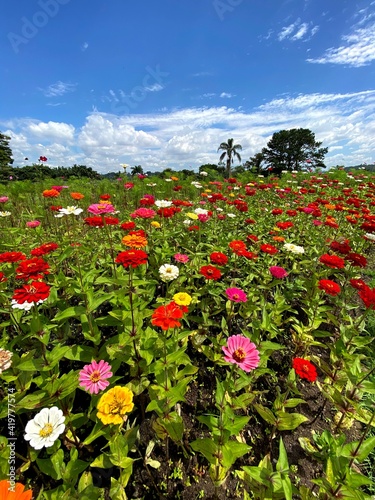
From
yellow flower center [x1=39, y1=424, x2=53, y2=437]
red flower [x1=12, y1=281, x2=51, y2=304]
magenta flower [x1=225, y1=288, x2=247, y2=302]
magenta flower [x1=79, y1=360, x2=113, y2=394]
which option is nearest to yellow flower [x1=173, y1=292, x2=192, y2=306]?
magenta flower [x1=225, y1=288, x2=247, y2=302]

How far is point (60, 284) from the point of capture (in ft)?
8.49

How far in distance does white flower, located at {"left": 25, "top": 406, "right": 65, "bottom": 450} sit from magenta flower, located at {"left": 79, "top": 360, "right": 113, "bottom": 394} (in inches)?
6.8

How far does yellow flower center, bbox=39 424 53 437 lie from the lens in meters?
1.23

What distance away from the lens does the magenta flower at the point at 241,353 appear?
1.34m

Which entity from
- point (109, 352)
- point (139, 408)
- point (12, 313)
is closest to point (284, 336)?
point (139, 408)

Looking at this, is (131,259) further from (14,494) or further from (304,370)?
(304,370)

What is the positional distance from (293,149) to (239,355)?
2078 inches

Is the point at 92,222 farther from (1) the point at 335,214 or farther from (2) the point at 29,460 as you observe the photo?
(1) the point at 335,214

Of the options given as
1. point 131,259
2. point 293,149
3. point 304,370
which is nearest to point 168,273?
point 131,259

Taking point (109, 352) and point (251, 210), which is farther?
point (251, 210)

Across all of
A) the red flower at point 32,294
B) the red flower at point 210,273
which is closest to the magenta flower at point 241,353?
the red flower at point 210,273

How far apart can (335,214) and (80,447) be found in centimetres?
741

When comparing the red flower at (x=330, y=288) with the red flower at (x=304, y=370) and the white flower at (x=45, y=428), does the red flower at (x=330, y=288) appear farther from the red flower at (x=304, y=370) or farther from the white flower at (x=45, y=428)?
the white flower at (x=45, y=428)

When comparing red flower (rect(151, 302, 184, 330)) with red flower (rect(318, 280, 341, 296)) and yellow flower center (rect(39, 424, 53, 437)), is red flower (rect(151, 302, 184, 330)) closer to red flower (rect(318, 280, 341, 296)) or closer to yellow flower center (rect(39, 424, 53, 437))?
yellow flower center (rect(39, 424, 53, 437))
